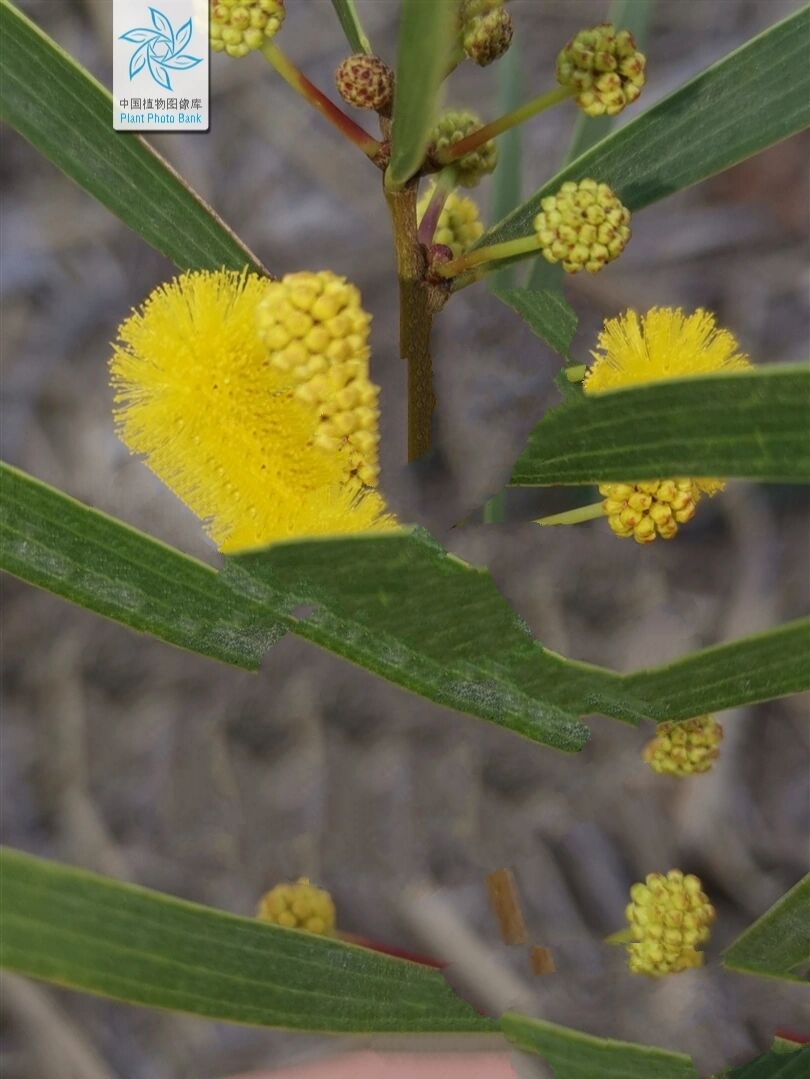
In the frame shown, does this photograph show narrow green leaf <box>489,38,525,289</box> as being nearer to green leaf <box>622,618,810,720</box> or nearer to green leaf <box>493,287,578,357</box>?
green leaf <box>493,287,578,357</box>

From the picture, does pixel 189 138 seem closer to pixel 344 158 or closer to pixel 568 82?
pixel 344 158

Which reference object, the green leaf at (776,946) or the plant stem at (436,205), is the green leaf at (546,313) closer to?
the plant stem at (436,205)

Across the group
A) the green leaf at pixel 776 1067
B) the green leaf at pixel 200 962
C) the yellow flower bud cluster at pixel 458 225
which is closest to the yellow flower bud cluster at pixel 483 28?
the yellow flower bud cluster at pixel 458 225

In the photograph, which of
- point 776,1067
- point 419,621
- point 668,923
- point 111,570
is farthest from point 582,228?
point 776,1067

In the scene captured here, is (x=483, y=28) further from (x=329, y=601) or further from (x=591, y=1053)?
(x=591, y=1053)

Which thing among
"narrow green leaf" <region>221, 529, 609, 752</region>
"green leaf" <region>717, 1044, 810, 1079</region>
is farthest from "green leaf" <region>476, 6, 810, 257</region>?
"green leaf" <region>717, 1044, 810, 1079</region>
